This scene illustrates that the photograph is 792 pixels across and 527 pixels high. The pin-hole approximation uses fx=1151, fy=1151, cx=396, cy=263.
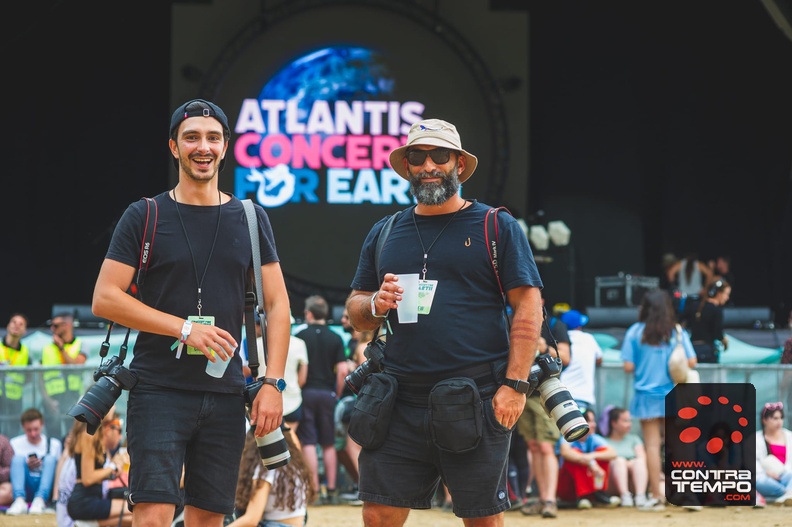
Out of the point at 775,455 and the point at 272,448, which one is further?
the point at 775,455

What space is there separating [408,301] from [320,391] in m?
5.11

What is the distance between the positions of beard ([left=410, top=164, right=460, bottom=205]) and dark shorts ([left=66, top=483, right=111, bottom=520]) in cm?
412

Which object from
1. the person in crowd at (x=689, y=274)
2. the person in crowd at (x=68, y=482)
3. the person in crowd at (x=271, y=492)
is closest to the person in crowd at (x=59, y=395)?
the person in crowd at (x=68, y=482)

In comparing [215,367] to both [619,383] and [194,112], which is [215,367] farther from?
[619,383]

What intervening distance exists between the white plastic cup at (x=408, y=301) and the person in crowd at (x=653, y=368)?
16.3ft

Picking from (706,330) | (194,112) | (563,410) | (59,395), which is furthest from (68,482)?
(706,330)

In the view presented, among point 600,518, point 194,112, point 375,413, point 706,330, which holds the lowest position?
point 600,518

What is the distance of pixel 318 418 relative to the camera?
30.0ft

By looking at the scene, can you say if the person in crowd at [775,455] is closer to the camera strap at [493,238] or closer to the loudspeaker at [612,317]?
the loudspeaker at [612,317]

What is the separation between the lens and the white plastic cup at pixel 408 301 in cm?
415

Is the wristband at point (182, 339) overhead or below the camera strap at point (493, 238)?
below

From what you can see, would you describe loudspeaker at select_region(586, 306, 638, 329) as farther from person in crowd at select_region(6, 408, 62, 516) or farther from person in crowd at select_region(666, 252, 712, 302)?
person in crowd at select_region(6, 408, 62, 516)

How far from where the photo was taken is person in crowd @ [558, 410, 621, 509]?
892cm

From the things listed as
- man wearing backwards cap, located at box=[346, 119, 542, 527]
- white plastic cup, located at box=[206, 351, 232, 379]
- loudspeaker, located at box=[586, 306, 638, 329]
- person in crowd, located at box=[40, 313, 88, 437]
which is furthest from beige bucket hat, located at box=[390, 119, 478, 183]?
loudspeaker, located at box=[586, 306, 638, 329]
